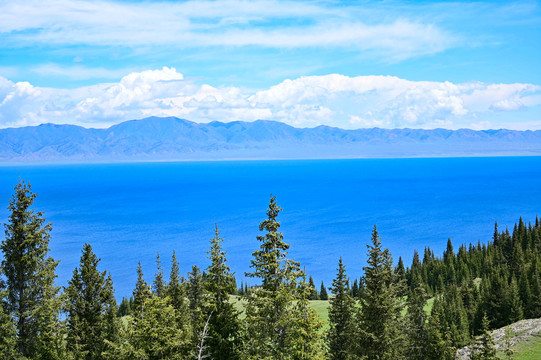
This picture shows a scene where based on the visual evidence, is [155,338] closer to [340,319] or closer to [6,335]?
[6,335]

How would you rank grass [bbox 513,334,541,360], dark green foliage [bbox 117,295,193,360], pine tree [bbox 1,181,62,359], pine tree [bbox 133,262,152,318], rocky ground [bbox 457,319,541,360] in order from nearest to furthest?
dark green foliage [bbox 117,295,193,360], pine tree [bbox 1,181,62,359], pine tree [bbox 133,262,152,318], grass [bbox 513,334,541,360], rocky ground [bbox 457,319,541,360]

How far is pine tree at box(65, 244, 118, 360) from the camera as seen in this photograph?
27172 mm

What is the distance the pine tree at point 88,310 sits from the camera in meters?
27.2

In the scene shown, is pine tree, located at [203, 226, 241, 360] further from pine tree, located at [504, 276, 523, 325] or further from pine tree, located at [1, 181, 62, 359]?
pine tree, located at [504, 276, 523, 325]

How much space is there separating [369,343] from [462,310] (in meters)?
50.9

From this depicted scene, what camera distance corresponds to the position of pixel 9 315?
82.0ft

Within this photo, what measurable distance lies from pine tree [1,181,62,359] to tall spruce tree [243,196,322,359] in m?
12.3

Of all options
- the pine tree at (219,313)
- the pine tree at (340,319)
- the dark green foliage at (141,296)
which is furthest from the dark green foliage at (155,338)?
the pine tree at (340,319)

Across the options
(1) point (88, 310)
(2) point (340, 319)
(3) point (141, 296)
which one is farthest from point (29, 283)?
(2) point (340, 319)

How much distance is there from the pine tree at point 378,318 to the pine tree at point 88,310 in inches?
637

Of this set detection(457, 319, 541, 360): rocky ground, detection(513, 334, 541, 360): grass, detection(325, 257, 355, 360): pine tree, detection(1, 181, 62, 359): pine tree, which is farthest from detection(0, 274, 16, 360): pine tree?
detection(513, 334, 541, 360): grass

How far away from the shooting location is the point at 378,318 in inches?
1133

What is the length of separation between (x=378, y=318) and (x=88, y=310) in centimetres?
1833

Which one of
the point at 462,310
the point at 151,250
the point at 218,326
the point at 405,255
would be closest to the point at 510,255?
the point at 462,310
